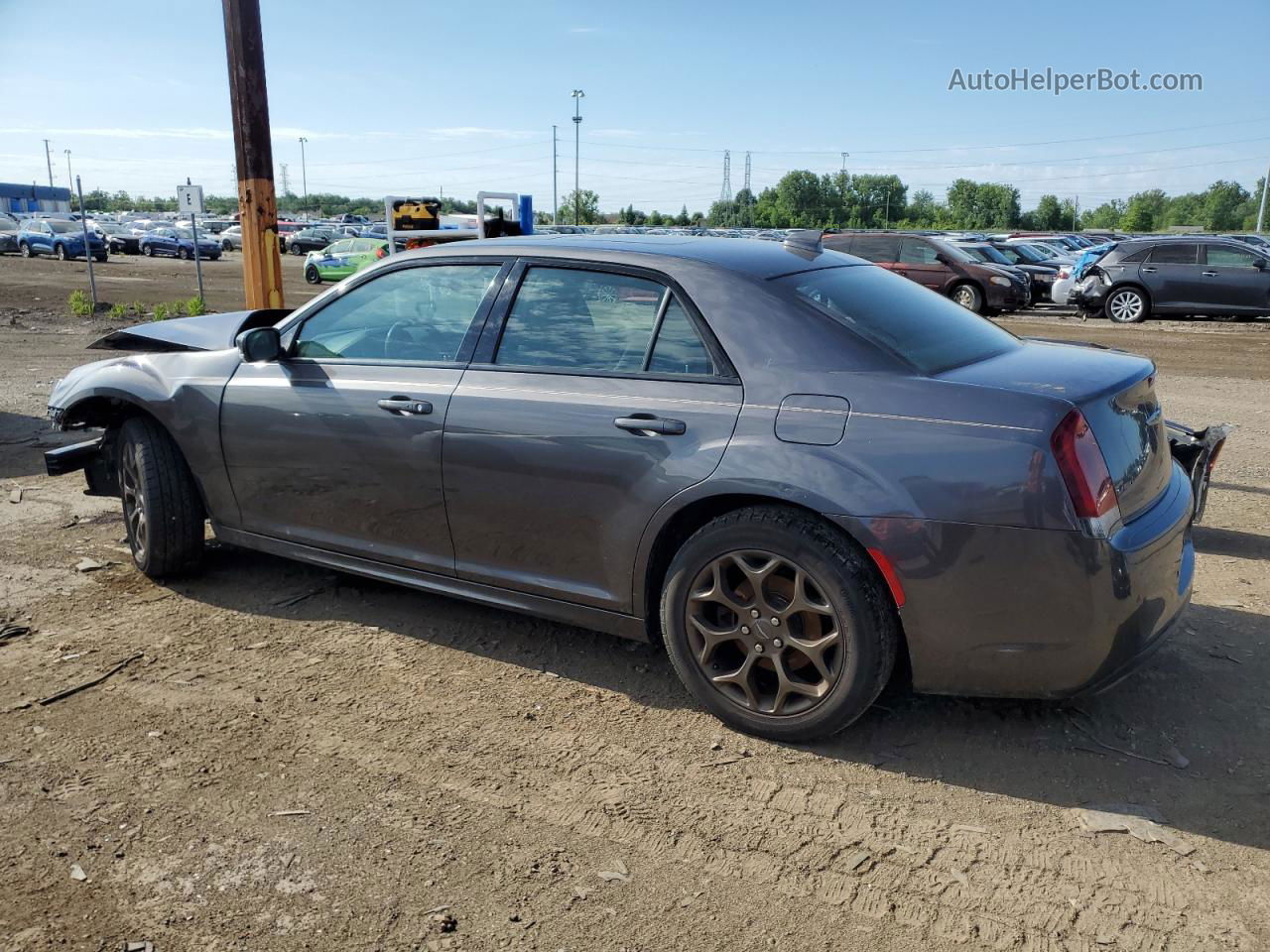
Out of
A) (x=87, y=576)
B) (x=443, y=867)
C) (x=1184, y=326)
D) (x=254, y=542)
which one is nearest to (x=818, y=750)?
(x=443, y=867)

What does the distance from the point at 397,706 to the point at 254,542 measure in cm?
137

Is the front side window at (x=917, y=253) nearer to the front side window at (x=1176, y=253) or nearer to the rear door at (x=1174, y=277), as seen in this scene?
the rear door at (x=1174, y=277)

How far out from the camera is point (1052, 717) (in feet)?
11.6

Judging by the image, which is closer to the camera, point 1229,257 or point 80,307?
point 80,307

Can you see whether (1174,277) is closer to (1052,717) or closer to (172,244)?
(1052,717)

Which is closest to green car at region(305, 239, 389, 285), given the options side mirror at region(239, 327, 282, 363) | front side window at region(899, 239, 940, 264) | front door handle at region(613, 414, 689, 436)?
front side window at region(899, 239, 940, 264)

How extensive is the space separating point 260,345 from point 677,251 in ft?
5.98

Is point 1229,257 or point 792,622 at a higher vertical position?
point 1229,257

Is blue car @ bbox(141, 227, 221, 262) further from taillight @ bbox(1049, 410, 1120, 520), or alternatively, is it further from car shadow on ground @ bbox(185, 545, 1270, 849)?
Answer: taillight @ bbox(1049, 410, 1120, 520)

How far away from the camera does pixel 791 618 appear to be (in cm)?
325

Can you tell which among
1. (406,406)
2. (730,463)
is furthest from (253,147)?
(730,463)

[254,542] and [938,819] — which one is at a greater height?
[254,542]

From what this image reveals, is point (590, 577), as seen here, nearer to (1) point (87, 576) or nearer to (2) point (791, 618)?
(2) point (791, 618)

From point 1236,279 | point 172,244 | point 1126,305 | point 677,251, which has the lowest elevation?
point 1126,305
